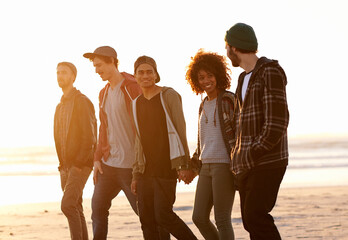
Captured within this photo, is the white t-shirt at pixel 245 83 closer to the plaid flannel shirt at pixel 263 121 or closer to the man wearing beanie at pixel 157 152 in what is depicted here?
the plaid flannel shirt at pixel 263 121

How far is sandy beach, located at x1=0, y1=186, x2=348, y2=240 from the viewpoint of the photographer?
8.30 meters

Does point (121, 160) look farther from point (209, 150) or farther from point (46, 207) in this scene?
point (46, 207)

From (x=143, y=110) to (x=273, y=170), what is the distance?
1736mm

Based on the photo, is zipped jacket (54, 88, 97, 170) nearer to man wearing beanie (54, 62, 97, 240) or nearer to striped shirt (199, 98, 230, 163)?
man wearing beanie (54, 62, 97, 240)

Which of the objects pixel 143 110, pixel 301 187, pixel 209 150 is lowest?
pixel 301 187

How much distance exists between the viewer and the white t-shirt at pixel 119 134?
20.4ft

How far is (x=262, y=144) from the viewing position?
172 inches

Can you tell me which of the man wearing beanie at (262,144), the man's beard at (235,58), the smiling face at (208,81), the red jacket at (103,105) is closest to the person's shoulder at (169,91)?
the smiling face at (208,81)

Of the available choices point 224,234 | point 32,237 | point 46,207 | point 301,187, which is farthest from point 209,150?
point 301,187

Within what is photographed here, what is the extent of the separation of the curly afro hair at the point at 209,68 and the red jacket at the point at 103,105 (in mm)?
727

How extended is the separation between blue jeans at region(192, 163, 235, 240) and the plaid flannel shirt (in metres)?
0.74

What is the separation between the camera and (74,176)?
6.32 meters

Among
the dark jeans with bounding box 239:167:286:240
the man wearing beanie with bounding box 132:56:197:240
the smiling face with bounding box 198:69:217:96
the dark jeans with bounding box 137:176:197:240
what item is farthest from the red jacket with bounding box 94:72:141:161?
the dark jeans with bounding box 239:167:286:240

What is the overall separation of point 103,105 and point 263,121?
7.63 ft
